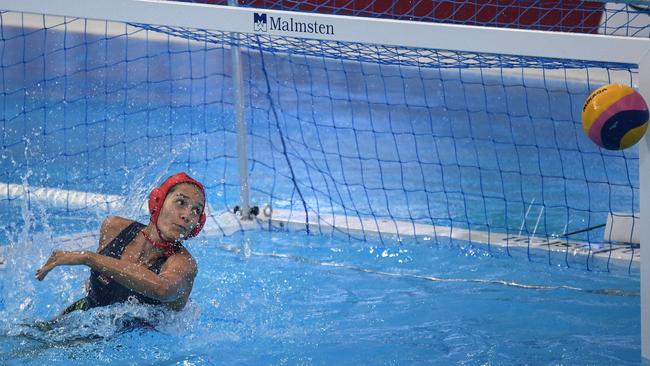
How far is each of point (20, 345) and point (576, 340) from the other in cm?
225

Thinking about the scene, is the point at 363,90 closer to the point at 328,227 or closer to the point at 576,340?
the point at 328,227

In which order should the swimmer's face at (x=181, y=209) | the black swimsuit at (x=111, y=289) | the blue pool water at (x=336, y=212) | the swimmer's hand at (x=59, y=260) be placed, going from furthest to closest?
the blue pool water at (x=336, y=212) → the black swimsuit at (x=111, y=289) → the swimmer's face at (x=181, y=209) → the swimmer's hand at (x=59, y=260)

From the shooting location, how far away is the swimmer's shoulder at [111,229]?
3.89 meters

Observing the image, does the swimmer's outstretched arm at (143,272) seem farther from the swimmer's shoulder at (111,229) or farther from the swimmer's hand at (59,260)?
the swimmer's shoulder at (111,229)

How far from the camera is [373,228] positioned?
5785 millimetres

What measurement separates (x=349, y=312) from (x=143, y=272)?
4.20 feet

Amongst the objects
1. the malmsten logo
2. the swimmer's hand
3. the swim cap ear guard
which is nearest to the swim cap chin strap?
the swim cap ear guard

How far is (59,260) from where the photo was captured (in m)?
3.26

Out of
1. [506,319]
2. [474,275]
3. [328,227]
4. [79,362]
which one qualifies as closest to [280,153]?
[328,227]

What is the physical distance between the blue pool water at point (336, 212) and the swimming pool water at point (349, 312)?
1 centimetres

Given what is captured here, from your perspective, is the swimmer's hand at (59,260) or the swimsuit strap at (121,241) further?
the swimsuit strap at (121,241)

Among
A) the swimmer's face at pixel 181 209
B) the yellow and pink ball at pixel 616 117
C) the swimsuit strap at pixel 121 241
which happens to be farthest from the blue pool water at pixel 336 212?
the yellow and pink ball at pixel 616 117

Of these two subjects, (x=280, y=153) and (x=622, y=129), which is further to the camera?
(x=280, y=153)

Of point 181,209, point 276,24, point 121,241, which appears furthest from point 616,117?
point 121,241
